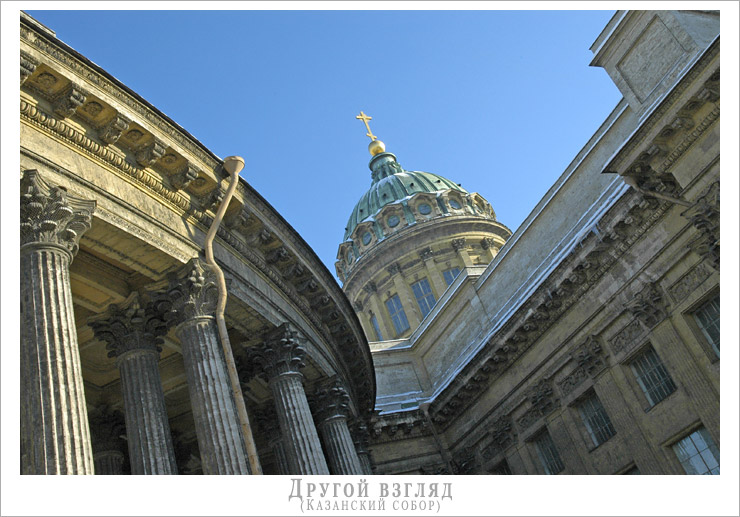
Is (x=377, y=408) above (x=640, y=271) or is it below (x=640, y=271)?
above

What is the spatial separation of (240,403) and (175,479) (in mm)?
4590

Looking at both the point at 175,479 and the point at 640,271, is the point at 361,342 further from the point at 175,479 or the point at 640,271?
the point at 175,479

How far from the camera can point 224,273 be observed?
1434 cm

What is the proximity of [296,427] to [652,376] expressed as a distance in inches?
442

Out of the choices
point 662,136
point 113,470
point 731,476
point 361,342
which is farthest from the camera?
point 361,342

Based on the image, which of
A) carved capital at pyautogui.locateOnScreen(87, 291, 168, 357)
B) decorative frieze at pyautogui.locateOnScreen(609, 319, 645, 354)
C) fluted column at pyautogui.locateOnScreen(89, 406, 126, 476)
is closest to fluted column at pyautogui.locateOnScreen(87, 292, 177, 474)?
carved capital at pyautogui.locateOnScreen(87, 291, 168, 357)

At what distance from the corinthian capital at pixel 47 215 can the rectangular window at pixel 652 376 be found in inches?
640

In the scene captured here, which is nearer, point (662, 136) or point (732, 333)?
point (732, 333)

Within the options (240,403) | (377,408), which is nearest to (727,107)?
(240,403)

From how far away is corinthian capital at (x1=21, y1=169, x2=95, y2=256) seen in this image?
10.1 metres

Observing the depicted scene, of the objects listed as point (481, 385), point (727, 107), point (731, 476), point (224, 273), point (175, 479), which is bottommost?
point (731, 476)

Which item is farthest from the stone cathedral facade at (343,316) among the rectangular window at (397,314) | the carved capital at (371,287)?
the carved capital at (371,287)

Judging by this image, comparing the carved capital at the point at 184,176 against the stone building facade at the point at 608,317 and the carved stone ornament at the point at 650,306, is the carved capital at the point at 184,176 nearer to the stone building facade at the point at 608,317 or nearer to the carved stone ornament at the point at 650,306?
the stone building facade at the point at 608,317

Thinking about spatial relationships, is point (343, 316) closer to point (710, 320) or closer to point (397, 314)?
point (710, 320)
